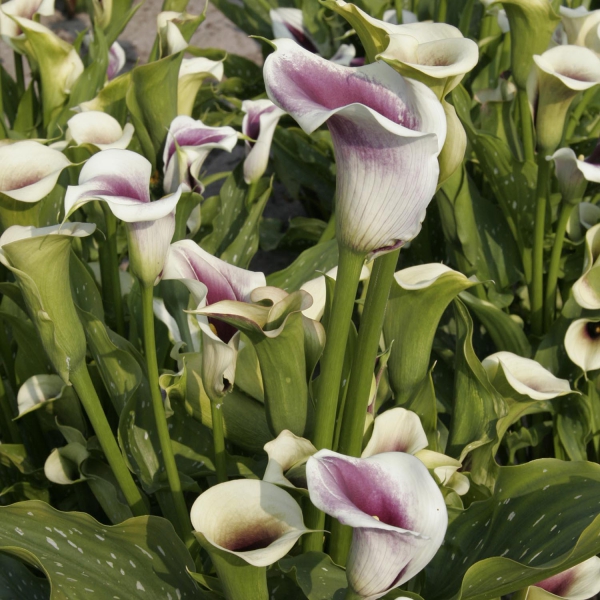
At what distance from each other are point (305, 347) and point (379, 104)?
0.28 meters

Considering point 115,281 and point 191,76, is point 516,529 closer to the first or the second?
point 115,281

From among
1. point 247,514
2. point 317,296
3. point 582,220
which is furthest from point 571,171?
point 247,514

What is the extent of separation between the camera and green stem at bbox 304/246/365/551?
2.03ft

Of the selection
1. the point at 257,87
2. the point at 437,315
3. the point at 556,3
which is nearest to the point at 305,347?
the point at 437,315

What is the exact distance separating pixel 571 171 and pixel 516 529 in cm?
54

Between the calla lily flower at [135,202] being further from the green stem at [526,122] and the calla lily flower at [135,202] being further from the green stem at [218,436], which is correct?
the green stem at [526,122]

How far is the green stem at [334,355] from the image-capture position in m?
0.62

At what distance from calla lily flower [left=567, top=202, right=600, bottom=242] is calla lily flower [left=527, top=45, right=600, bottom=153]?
0.66 ft

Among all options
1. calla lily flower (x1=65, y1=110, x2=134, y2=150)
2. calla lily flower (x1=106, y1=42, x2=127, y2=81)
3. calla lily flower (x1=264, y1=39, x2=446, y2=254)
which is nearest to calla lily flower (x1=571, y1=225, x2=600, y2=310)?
calla lily flower (x1=264, y1=39, x2=446, y2=254)

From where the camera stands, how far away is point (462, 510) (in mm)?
831

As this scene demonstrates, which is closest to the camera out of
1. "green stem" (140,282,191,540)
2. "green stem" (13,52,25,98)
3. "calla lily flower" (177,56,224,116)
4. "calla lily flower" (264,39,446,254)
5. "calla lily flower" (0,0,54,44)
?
"calla lily flower" (264,39,446,254)

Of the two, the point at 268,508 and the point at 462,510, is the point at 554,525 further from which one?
the point at 268,508

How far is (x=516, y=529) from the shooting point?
0.80 meters

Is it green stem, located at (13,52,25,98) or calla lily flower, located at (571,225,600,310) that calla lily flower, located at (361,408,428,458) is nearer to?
calla lily flower, located at (571,225,600,310)
